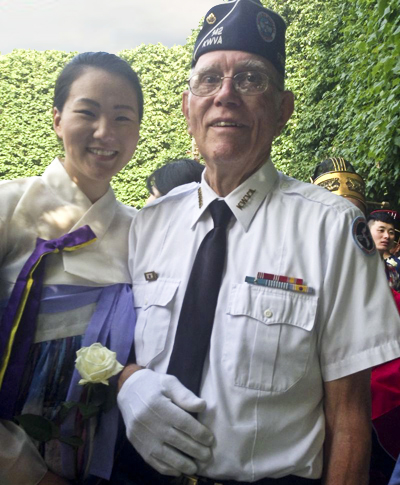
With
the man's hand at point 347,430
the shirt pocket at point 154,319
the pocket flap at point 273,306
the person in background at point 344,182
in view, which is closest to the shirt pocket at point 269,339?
the pocket flap at point 273,306

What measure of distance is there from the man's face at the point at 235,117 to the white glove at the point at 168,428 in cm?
81

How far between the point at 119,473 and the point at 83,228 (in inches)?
35.1

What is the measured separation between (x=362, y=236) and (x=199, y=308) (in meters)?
0.58

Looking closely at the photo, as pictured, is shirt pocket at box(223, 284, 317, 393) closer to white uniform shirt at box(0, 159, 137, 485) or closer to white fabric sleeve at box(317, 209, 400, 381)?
white fabric sleeve at box(317, 209, 400, 381)

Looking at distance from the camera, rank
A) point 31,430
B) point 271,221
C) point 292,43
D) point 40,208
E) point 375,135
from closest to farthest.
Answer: point 31,430, point 271,221, point 40,208, point 375,135, point 292,43

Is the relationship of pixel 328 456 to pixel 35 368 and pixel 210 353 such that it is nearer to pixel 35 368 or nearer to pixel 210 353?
pixel 210 353

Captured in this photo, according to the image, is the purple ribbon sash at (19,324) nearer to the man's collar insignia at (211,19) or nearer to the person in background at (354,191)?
the man's collar insignia at (211,19)

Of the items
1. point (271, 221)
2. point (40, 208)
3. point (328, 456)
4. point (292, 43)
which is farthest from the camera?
point (292, 43)

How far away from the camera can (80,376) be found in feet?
5.94

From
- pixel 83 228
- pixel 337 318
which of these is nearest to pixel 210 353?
pixel 337 318

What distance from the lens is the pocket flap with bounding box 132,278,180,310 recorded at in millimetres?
1806

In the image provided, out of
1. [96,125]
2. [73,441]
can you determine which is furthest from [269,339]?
[96,125]

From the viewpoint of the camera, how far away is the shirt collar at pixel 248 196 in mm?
1826

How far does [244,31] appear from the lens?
1.85 metres
